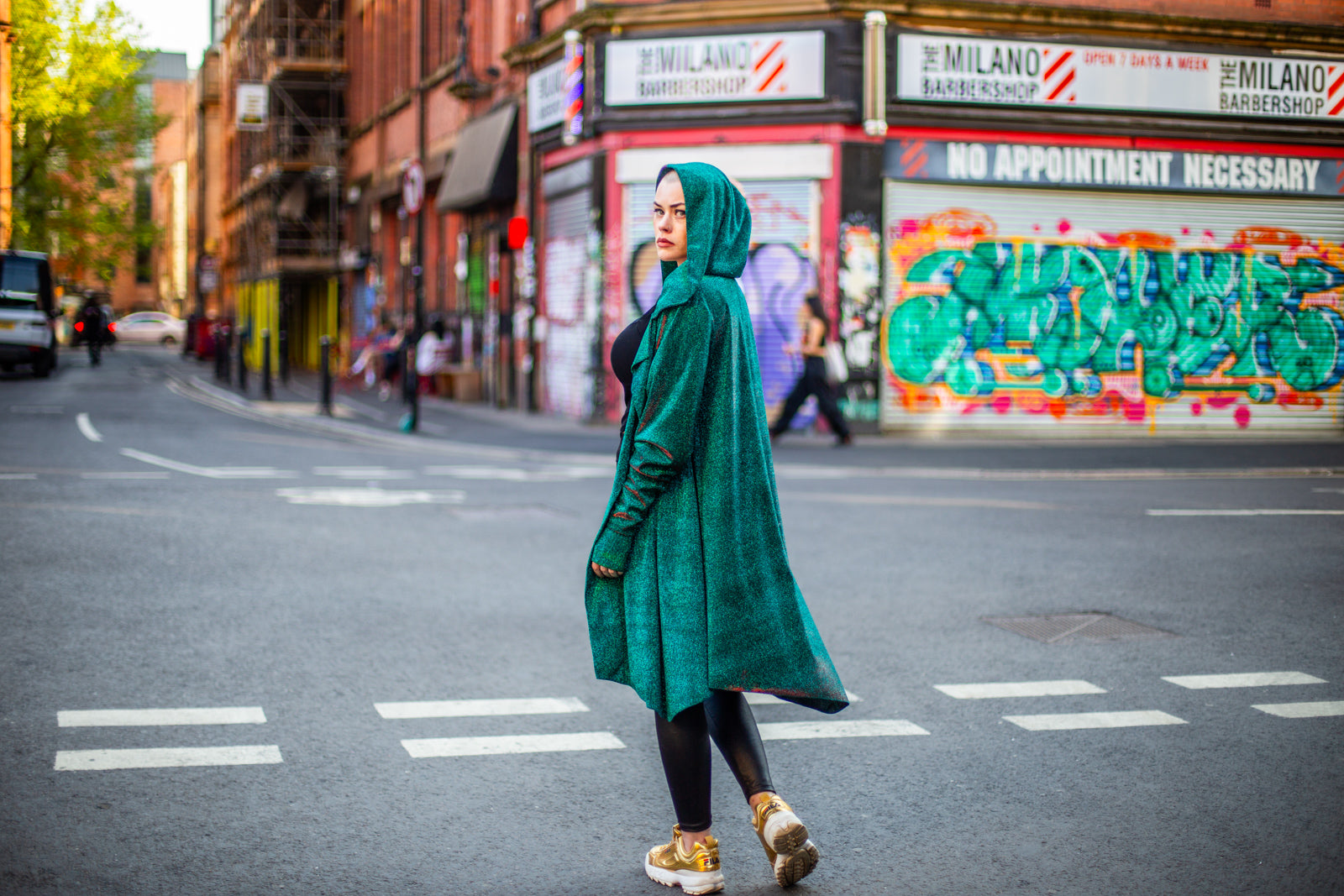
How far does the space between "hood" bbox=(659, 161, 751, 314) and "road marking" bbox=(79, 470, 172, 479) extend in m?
9.89

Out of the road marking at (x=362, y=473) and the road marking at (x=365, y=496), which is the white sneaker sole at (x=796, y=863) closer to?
the road marking at (x=365, y=496)

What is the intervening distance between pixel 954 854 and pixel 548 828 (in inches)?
44.2

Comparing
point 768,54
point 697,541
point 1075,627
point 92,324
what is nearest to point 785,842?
point 697,541

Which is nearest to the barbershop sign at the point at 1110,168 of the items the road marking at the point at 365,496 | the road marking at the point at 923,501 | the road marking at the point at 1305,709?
the road marking at the point at 923,501

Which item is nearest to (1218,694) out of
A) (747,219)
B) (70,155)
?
(747,219)

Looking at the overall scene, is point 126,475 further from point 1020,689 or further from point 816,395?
point 1020,689

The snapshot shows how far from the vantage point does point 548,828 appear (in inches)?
160

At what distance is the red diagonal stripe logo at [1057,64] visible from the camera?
19047mm

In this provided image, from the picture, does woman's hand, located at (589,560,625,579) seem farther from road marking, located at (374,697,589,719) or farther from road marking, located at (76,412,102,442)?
road marking, located at (76,412,102,442)

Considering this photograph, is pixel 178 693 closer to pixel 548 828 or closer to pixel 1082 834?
pixel 548 828

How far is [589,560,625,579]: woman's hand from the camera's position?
3506 millimetres

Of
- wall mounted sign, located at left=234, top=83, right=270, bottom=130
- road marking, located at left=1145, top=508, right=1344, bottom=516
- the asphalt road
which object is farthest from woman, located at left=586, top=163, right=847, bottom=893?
wall mounted sign, located at left=234, top=83, right=270, bottom=130

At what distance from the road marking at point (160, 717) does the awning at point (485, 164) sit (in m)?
19.0

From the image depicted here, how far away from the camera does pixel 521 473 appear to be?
13742mm
